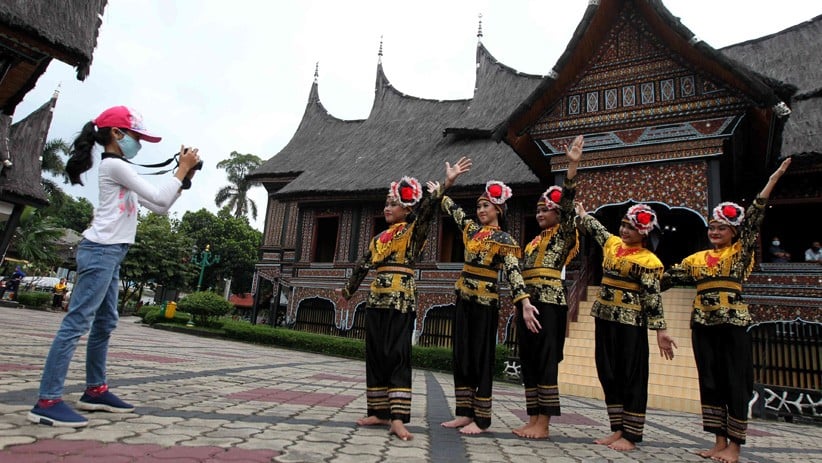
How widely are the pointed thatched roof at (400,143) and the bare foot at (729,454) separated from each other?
1019 centimetres

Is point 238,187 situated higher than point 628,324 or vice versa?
point 238,187

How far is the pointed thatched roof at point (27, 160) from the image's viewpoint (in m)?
16.0

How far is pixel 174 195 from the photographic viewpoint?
291cm

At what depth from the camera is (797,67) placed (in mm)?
13117

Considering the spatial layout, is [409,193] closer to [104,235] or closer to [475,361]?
[475,361]

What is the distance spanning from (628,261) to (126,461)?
3530mm

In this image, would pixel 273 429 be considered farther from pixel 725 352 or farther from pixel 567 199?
pixel 725 352

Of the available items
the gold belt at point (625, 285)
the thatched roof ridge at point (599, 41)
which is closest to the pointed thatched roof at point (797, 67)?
the thatched roof ridge at point (599, 41)

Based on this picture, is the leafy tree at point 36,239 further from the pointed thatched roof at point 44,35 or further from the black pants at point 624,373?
the black pants at point 624,373

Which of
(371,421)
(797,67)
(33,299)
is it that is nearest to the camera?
(371,421)

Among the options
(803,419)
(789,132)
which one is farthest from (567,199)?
(789,132)

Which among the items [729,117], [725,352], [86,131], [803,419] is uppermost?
[729,117]

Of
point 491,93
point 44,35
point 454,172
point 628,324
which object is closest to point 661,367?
point 628,324

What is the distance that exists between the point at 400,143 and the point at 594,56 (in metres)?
9.06
